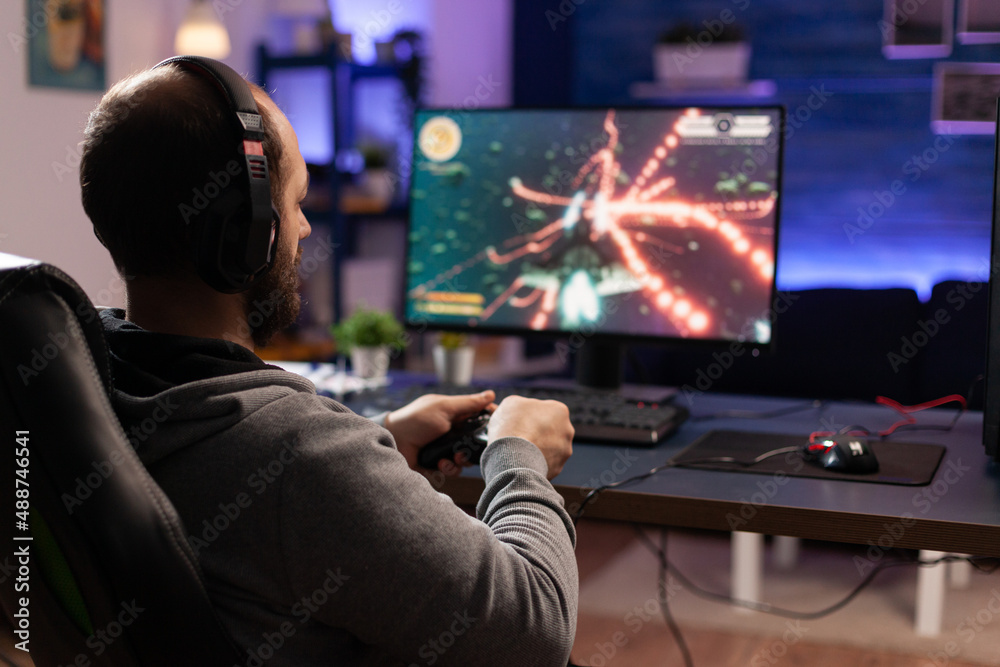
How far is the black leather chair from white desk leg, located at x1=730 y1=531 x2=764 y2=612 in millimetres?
2064

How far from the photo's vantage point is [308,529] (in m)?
0.68

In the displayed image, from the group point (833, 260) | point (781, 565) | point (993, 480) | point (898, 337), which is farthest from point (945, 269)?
point (993, 480)

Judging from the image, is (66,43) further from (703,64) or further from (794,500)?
(794,500)

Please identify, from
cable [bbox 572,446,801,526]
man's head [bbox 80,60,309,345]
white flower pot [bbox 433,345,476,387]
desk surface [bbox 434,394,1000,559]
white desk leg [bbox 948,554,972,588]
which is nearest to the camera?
man's head [bbox 80,60,309,345]

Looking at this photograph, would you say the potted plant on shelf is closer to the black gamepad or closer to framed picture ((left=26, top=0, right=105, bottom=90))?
framed picture ((left=26, top=0, right=105, bottom=90))

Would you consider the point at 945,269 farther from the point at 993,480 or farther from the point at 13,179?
the point at 13,179

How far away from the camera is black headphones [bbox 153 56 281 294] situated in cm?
74

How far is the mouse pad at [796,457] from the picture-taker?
3.74 ft

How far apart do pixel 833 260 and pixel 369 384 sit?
2.88 meters

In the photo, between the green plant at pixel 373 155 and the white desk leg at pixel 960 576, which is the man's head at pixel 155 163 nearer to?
the white desk leg at pixel 960 576

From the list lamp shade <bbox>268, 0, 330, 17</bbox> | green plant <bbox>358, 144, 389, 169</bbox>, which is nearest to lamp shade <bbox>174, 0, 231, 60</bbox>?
lamp shade <bbox>268, 0, 330, 17</bbox>

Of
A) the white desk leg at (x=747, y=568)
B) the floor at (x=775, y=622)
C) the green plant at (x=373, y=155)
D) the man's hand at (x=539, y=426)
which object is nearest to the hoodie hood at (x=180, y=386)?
the man's hand at (x=539, y=426)

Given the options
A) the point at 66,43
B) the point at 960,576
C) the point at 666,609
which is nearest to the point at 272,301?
the point at 666,609

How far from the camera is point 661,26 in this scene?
170 inches
